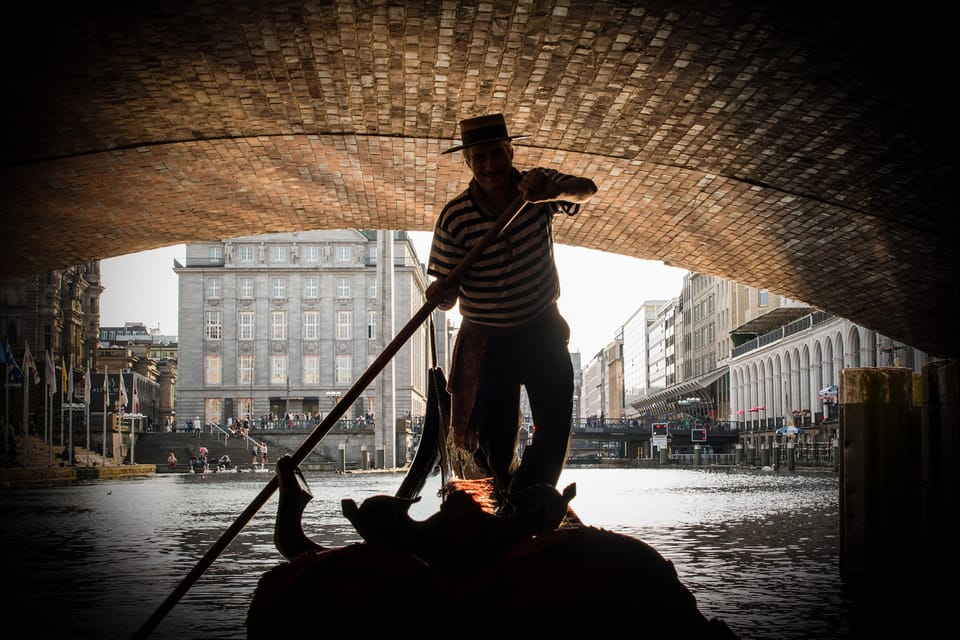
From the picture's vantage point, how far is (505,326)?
351 cm

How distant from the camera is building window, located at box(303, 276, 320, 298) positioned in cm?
8562

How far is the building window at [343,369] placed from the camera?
83375mm

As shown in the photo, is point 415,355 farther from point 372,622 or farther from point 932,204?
point 372,622

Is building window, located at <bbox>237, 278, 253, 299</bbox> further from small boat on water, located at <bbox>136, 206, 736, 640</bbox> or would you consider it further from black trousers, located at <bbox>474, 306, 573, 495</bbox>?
small boat on water, located at <bbox>136, 206, 736, 640</bbox>

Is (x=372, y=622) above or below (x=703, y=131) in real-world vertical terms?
below

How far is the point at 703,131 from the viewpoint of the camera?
9.60m

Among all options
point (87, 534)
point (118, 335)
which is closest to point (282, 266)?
point (118, 335)

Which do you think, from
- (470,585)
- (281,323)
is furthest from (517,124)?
(281,323)

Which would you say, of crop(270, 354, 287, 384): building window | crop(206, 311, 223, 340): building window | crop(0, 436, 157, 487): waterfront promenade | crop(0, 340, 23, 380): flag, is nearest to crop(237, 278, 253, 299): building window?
crop(206, 311, 223, 340): building window

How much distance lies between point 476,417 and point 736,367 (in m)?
78.0

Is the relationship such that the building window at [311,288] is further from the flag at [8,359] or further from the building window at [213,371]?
the flag at [8,359]

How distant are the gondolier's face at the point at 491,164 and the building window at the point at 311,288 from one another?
83231 millimetres

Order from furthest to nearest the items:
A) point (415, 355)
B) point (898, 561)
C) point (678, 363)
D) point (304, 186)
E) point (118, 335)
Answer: point (118, 335), point (678, 363), point (415, 355), point (304, 186), point (898, 561)

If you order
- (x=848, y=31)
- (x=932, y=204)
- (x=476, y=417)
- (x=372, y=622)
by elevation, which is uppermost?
(x=848, y=31)
